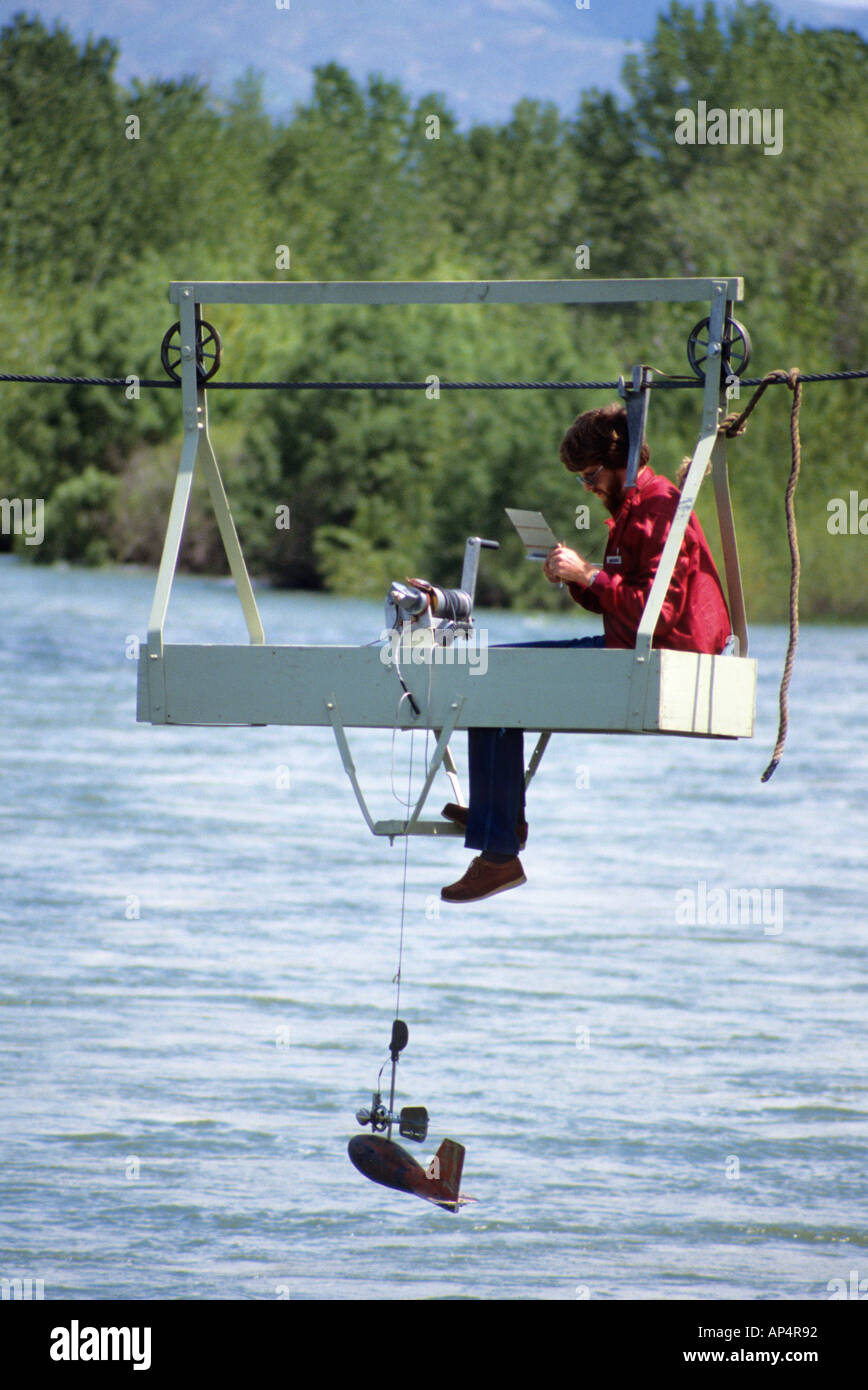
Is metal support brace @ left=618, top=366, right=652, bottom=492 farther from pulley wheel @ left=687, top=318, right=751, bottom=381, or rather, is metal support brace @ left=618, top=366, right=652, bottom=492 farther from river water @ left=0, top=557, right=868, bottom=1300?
river water @ left=0, top=557, right=868, bottom=1300

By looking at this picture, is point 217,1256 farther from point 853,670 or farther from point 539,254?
point 539,254

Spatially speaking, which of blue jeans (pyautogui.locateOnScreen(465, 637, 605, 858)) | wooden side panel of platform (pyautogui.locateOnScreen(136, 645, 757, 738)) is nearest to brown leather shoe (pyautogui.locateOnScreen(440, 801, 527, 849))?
blue jeans (pyautogui.locateOnScreen(465, 637, 605, 858))

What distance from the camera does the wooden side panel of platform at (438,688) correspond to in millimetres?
7070

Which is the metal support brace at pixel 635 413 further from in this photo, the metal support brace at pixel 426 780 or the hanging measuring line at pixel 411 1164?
the hanging measuring line at pixel 411 1164

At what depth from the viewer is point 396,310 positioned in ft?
200

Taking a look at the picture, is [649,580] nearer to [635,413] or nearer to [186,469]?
[635,413]

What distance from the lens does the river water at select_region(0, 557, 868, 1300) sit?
16.5 meters

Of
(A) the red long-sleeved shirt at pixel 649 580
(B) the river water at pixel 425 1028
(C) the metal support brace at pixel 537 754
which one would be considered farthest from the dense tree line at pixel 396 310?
(A) the red long-sleeved shirt at pixel 649 580

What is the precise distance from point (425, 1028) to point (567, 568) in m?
15.4

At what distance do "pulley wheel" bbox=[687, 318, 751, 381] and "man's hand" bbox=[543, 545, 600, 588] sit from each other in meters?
0.71

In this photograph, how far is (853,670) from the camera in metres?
44.1

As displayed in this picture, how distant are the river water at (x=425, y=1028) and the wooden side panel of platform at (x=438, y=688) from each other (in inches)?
271

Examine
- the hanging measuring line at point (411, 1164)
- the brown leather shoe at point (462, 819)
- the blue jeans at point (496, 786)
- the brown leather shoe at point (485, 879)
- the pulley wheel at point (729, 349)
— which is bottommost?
the hanging measuring line at point (411, 1164)

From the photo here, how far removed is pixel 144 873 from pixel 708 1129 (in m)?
10.9
